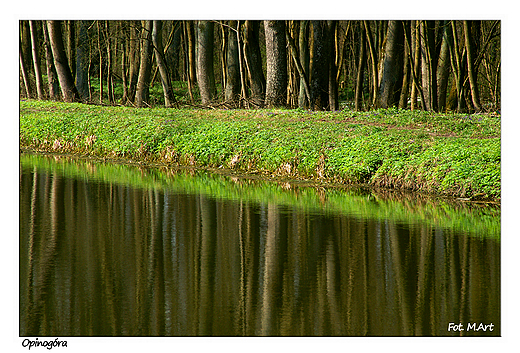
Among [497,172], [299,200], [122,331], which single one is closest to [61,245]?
[122,331]

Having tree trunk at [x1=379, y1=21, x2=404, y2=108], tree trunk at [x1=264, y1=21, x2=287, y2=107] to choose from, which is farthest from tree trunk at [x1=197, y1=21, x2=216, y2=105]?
tree trunk at [x1=379, y1=21, x2=404, y2=108]

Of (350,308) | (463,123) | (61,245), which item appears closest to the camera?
(350,308)

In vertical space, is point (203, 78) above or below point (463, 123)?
above

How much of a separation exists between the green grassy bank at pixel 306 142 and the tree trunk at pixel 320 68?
2.46m

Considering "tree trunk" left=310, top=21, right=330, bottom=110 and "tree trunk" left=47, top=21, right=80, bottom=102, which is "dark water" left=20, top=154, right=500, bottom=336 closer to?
"tree trunk" left=310, top=21, right=330, bottom=110

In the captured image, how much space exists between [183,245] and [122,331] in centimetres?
279

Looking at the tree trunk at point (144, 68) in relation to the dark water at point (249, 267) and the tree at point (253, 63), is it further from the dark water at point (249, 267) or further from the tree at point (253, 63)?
the dark water at point (249, 267)

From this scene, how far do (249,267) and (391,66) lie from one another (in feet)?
49.7

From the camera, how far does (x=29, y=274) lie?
6.83 m

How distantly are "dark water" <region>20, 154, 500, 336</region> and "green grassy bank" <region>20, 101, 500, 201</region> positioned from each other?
1.31m

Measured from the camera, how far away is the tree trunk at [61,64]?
26.3m

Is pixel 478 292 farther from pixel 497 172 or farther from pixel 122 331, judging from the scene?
pixel 497 172

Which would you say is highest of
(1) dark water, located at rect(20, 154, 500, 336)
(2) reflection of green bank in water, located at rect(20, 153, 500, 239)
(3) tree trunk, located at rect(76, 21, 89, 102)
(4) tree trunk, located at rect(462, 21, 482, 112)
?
(3) tree trunk, located at rect(76, 21, 89, 102)

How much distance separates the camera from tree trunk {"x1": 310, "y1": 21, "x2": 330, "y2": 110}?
67.3 feet
